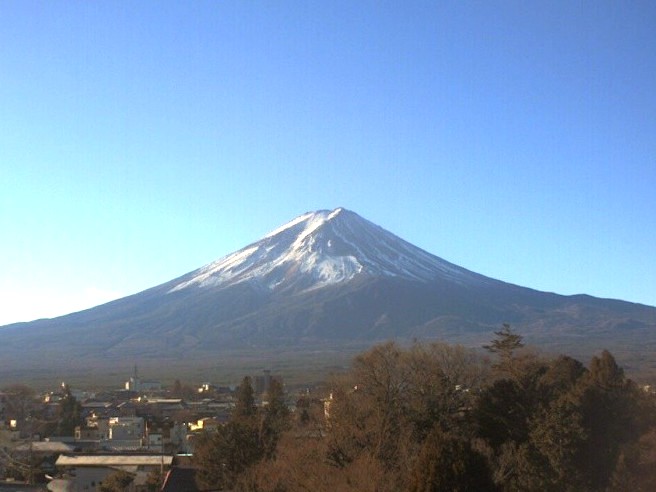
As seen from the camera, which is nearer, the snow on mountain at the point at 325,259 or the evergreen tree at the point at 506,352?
the evergreen tree at the point at 506,352

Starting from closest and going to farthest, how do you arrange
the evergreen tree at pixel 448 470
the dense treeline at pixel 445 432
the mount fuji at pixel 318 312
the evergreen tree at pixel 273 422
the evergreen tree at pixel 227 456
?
1. the evergreen tree at pixel 448 470
2. the dense treeline at pixel 445 432
3. the evergreen tree at pixel 227 456
4. the evergreen tree at pixel 273 422
5. the mount fuji at pixel 318 312

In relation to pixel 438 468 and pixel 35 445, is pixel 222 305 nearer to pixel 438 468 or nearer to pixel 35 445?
pixel 35 445

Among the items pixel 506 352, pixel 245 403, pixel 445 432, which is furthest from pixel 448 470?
pixel 245 403

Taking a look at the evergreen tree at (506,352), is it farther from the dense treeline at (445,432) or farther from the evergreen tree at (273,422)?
the evergreen tree at (273,422)

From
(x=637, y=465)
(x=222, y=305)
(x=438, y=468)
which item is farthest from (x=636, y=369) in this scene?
(x=222, y=305)

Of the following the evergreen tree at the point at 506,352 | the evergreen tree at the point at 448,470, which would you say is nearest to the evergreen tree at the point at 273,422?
the evergreen tree at the point at 506,352

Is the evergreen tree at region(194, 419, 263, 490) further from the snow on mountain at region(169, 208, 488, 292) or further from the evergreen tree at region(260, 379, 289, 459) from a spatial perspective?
the snow on mountain at region(169, 208, 488, 292)
